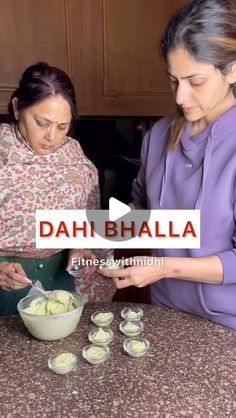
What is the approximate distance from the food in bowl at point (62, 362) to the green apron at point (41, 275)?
0.46 m

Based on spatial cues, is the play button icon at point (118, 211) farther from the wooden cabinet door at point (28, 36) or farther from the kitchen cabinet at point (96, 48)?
the wooden cabinet door at point (28, 36)

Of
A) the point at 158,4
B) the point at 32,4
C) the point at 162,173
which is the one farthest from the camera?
the point at 158,4

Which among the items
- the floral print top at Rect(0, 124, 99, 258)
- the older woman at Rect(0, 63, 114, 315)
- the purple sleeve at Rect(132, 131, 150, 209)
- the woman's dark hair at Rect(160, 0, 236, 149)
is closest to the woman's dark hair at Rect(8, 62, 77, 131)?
the older woman at Rect(0, 63, 114, 315)

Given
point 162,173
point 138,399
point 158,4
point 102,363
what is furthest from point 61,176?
point 158,4

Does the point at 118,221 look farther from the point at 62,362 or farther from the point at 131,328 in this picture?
the point at 62,362

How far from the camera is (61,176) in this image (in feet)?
4.87

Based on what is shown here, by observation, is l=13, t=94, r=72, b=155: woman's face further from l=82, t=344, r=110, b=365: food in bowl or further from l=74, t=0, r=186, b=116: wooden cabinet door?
l=74, t=0, r=186, b=116: wooden cabinet door

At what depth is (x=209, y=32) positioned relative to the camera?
1.00 meters

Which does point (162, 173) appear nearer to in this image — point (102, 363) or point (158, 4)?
point (102, 363)

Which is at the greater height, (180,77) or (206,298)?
(180,77)

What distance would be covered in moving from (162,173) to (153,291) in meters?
0.34

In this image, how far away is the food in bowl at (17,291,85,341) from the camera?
0.99 meters

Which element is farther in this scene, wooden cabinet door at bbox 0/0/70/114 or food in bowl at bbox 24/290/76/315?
wooden cabinet door at bbox 0/0/70/114

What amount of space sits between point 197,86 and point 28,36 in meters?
1.31
